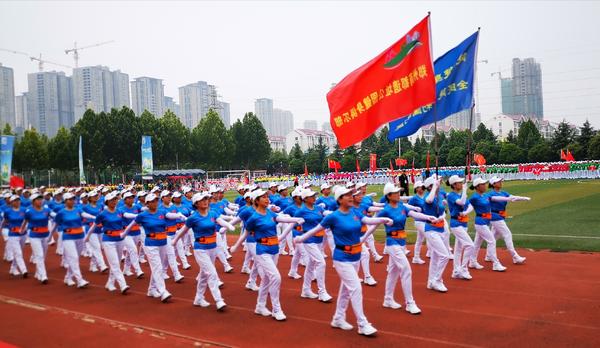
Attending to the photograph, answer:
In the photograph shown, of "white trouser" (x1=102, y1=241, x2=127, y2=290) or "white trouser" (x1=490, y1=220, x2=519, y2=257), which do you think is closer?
"white trouser" (x1=102, y1=241, x2=127, y2=290)

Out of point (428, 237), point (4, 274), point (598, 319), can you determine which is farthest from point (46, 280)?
point (598, 319)

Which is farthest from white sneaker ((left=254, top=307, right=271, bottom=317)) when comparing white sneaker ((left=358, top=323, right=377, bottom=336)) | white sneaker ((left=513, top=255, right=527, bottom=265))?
white sneaker ((left=513, top=255, right=527, bottom=265))

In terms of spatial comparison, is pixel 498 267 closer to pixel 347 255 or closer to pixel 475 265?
pixel 475 265

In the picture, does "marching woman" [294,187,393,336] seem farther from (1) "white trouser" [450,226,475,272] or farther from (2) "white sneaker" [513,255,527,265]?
(2) "white sneaker" [513,255,527,265]

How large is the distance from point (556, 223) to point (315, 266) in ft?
39.0

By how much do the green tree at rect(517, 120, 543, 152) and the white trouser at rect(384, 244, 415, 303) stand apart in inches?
2380

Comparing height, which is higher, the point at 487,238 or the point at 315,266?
Answer: the point at 487,238

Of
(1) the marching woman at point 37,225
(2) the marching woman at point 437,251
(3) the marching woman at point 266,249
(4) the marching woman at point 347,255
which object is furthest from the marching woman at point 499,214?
(1) the marching woman at point 37,225

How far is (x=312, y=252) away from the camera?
934cm

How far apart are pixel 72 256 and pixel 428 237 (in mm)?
7944

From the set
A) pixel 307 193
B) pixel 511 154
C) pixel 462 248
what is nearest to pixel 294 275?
pixel 307 193

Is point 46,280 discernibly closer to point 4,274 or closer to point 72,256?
point 72,256

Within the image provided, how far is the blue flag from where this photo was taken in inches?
398

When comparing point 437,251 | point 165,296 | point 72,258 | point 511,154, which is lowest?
point 165,296
